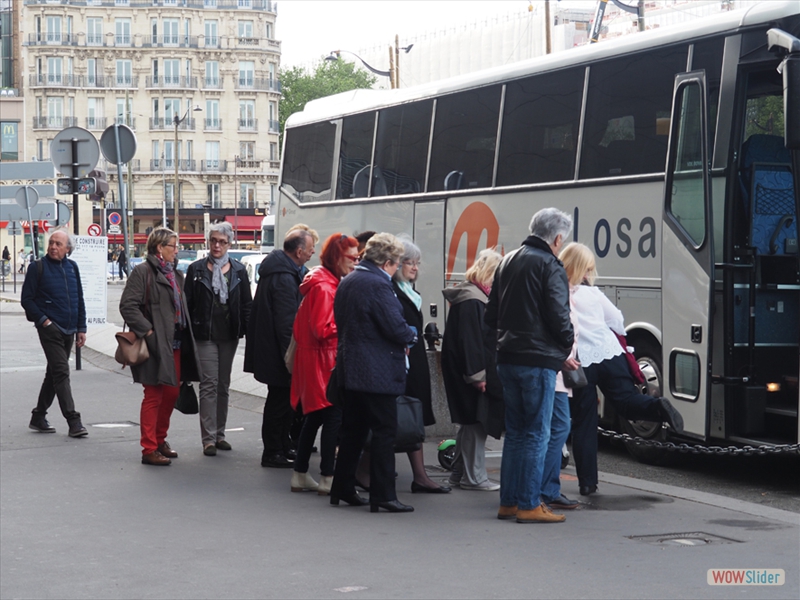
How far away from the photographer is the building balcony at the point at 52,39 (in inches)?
3656

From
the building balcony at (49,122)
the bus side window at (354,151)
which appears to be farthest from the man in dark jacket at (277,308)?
the building balcony at (49,122)

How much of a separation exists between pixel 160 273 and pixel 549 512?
12.8 feet

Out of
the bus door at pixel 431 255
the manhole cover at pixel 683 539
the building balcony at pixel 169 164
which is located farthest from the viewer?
the building balcony at pixel 169 164

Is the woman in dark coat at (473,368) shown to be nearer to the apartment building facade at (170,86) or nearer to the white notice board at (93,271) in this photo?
the white notice board at (93,271)

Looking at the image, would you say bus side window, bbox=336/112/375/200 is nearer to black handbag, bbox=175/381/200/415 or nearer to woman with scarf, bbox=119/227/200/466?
black handbag, bbox=175/381/200/415

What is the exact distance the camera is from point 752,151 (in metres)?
8.89

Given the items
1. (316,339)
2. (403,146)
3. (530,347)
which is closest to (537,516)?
(530,347)

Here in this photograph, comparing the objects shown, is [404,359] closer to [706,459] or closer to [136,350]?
[136,350]

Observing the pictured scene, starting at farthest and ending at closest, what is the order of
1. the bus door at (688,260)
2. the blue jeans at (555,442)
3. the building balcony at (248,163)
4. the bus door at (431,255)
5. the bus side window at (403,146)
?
the building balcony at (248,163) < the bus side window at (403,146) < the bus door at (431,255) < the bus door at (688,260) < the blue jeans at (555,442)

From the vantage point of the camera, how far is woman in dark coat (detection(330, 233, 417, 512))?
289 inches

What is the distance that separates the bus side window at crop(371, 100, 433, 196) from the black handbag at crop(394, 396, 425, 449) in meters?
5.99

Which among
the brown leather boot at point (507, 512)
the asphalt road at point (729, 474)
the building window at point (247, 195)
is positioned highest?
the building window at point (247, 195)

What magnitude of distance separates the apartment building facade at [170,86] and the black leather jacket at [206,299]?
272ft

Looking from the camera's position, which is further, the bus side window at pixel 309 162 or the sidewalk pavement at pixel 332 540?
the bus side window at pixel 309 162
